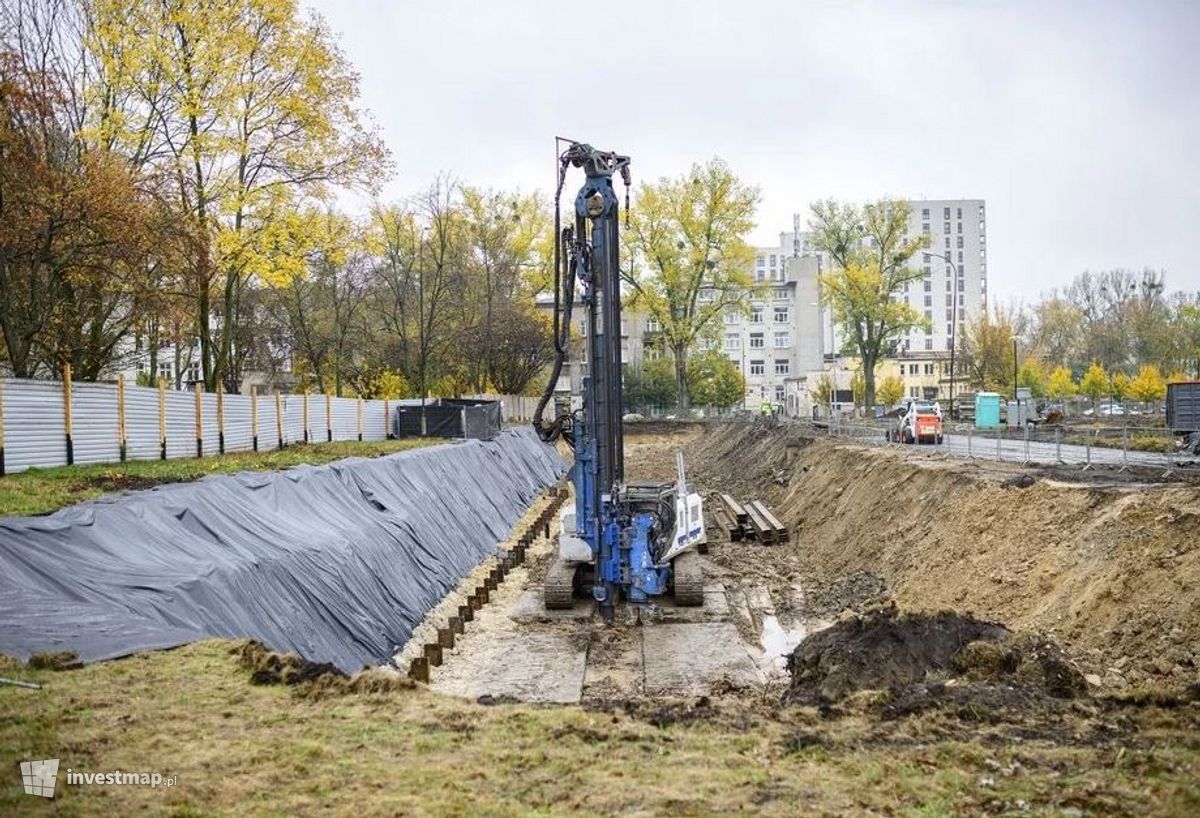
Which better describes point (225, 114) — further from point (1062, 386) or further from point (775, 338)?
point (775, 338)

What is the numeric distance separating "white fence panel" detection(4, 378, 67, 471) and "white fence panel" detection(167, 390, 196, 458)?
4.12 meters

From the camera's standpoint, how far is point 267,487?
44.9 feet

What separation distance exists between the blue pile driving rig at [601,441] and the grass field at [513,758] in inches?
277

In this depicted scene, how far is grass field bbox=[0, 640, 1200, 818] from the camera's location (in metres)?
5.62

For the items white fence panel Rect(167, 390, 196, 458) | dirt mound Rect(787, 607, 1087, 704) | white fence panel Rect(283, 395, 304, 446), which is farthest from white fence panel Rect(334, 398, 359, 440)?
dirt mound Rect(787, 607, 1087, 704)

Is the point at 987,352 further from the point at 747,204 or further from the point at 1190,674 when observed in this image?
the point at 1190,674

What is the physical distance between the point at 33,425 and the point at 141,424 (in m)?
3.69

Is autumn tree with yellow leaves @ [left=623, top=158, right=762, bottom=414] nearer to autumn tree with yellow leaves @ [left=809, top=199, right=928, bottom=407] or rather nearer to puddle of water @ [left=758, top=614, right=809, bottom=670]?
autumn tree with yellow leaves @ [left=809, top=199, right=928, bottom=407]

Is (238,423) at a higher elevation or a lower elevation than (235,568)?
higher

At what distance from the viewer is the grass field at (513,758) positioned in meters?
5.62

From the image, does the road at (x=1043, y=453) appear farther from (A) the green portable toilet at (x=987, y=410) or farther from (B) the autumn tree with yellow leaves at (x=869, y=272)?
(B) the autumn tree with yellow leaves at (x=869, y=272)


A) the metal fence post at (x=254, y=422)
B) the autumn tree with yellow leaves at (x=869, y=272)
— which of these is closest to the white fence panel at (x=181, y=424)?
the metal fence post at (x=254, y=422)

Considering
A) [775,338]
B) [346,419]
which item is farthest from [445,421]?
[775,338]

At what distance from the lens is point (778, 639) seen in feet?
46.6
